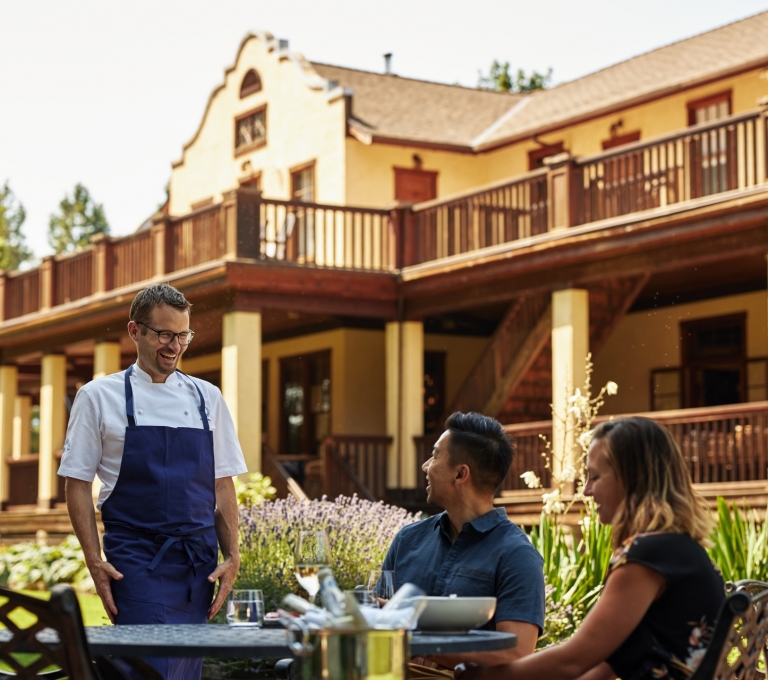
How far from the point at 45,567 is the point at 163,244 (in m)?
5.07

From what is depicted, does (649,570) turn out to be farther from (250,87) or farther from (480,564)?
(250,87)

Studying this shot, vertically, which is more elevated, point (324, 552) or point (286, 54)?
point (286, 54)

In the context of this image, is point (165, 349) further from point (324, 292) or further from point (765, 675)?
point (324, 292)

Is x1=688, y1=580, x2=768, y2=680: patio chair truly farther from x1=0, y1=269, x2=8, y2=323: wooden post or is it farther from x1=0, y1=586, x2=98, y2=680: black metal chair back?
x1=0, y1=269, x2=8, y2=323: wooden post

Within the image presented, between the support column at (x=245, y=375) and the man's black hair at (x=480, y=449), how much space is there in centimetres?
1433

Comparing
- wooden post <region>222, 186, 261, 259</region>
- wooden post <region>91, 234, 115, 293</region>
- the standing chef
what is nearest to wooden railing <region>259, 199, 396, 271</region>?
wooden post <region>222, 186, 261, 259</region>

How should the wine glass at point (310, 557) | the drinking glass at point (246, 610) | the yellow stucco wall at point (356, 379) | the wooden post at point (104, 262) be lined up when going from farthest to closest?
the yellow stucco wall at point (356, 379) → the wooden post at point (104, 262) → the drinking glass at point (246, 610) → the wine glass at point (310, 557)

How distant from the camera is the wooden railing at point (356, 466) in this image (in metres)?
19.0

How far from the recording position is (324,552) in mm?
3984

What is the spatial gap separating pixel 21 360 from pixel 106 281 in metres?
5.23

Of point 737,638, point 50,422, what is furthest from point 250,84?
point 737,638

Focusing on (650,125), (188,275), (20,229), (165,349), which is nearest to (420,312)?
(188,275)

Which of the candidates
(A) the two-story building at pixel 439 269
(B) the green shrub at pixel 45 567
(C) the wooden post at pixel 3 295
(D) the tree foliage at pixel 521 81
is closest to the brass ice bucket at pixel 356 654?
(A) the two-story building at pixel 439 269

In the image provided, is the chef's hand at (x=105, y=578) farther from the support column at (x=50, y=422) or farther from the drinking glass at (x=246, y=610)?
the support column at (x=50, y=422)
